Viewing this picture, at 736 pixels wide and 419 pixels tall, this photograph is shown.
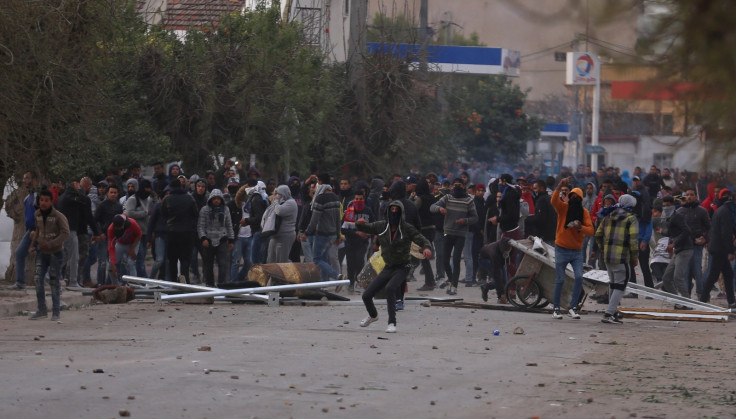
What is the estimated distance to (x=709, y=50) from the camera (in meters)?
6.31

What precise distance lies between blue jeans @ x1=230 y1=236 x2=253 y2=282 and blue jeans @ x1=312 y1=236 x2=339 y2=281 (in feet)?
4.76

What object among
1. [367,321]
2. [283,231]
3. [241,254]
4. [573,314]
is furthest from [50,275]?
[573,314]

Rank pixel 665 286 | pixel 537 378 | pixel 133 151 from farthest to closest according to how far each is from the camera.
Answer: pixel 133 151
pixel 665 286
pixel 537 378

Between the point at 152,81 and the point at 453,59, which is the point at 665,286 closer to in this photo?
the point at 152,81

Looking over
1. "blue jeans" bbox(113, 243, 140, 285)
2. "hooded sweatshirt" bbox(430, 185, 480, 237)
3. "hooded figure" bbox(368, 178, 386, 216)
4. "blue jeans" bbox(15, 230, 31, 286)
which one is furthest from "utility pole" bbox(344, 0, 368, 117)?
"blue jeans" bbox(15, 230, 31, 286)

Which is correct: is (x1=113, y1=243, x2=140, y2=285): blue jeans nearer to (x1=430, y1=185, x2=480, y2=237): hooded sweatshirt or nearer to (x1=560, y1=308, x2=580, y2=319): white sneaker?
(x1=430, y1=185, x2=480, y2=237): hooded sweatshirt

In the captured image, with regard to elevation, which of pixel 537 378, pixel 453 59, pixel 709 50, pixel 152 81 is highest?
pixel 453 59

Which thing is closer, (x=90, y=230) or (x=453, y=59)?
(x=90, y=230)

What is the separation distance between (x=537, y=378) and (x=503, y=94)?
52.4 m

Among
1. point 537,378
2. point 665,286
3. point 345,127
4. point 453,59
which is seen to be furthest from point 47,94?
point 453,59

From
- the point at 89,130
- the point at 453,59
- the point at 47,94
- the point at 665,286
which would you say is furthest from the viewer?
the point at 453,59

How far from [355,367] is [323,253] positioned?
358 inches

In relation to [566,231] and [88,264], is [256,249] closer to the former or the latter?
[88,264]

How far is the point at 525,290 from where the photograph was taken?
16.5 meters
